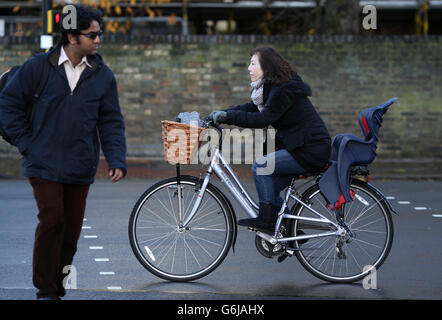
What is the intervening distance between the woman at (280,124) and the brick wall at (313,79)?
10178mm

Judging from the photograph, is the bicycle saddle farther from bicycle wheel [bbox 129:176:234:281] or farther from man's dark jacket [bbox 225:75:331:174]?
bicycle wheel [bbox 129:176:234:281]

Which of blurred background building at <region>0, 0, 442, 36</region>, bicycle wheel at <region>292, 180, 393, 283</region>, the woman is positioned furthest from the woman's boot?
blurred background building at <region>0, 0, 442, 36</region>

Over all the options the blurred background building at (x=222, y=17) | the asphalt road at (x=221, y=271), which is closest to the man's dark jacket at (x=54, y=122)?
the asphalt road at (x=221, y=271)

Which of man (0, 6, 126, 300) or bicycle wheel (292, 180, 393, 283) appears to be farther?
bicycle wheel (292, 180, 393, 283)

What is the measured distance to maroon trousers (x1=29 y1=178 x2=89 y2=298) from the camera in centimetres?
500

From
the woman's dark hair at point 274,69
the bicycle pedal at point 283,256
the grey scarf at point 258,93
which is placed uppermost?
the woman's dark hair at point 274,69

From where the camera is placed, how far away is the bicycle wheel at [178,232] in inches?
244

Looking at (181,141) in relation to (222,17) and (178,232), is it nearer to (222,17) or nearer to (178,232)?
(178,232)

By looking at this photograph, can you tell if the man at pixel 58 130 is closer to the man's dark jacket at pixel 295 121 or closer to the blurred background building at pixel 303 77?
the man's dark jacket at pixel 295 121

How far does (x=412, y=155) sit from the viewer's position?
1633 centimetres

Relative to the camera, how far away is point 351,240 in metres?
6.32
